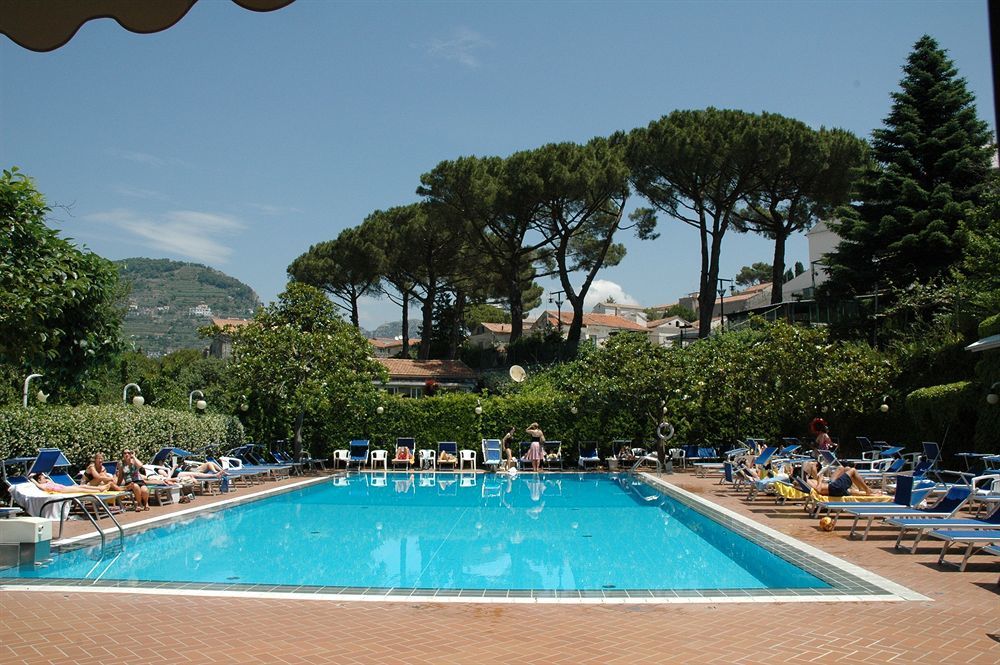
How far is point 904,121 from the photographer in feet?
85.7

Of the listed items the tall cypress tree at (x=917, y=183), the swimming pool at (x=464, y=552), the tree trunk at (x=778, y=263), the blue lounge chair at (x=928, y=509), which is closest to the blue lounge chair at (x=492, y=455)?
the swimming pool at (x=464, y=552)

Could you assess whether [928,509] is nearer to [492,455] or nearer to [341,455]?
[492,455]

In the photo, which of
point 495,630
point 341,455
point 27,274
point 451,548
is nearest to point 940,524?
point 495,630

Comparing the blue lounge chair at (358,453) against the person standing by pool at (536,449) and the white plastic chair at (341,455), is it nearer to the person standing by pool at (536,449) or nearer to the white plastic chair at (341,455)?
the white plastic chair at (341,455)

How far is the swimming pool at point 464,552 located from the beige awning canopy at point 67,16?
18.6 feet

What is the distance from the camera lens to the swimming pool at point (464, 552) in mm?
7750

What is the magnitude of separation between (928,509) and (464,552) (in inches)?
232

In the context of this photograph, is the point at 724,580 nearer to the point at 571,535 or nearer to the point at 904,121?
the point at 571,535

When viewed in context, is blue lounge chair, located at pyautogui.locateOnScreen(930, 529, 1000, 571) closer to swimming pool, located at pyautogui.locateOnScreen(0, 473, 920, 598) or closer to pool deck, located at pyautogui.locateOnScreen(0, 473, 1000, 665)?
pool deck, located at pyautogui.locateOnScreen(0, 473, 1000, 665)

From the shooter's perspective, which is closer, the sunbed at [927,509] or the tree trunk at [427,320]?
the sunbed at [927,509]

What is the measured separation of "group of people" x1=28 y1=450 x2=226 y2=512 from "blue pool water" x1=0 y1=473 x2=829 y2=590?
3.35 feet

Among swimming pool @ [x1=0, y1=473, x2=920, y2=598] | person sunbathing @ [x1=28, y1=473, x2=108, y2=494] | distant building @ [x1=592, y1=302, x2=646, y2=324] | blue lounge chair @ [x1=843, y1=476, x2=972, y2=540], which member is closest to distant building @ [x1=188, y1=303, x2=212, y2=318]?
distant building @ [x1=592, y1=302, x2=646, y2=324]

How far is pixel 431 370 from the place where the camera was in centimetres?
4091

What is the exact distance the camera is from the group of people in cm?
1074
